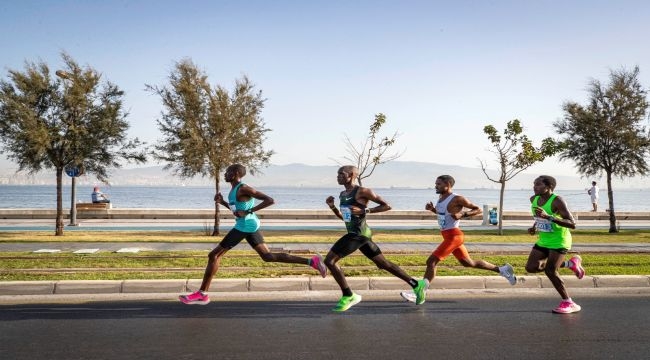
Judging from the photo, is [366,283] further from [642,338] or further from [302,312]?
[642,338]

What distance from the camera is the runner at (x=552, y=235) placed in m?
6.71

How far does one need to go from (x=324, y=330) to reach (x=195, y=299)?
6.69 ft

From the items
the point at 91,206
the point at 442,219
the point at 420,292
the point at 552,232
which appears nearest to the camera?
the point at 552,232

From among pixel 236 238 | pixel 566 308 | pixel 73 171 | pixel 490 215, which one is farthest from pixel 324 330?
pixel 490 215

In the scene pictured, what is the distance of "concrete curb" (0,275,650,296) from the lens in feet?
25.6

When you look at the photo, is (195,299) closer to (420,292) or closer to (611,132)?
(420,292)

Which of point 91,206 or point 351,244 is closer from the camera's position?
point 351,244

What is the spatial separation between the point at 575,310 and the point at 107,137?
16085mm

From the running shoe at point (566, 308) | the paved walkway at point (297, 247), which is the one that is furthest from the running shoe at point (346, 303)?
the paved walkway at point (297, 247)

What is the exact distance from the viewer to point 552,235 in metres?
6.92

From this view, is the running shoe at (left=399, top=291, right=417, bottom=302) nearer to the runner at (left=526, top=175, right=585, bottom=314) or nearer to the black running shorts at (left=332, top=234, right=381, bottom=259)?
the black running shorts at (left=332, top=234, right=381, bottom=259)

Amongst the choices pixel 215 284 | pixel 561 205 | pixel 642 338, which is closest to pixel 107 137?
pixel 215 284

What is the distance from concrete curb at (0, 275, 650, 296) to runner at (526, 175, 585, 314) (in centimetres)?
151

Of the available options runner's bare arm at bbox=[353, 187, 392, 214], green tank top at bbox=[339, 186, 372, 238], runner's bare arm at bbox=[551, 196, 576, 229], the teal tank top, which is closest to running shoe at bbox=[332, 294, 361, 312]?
green tank top at bbox=[339, 186, 372, 238]
